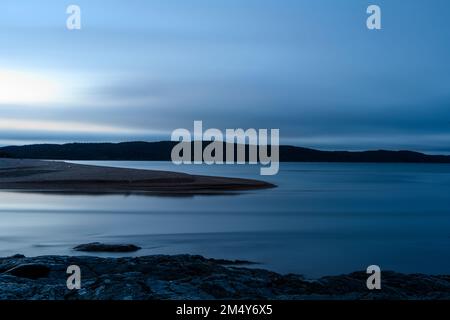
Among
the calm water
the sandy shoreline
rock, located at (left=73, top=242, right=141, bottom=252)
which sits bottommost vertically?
the calm water

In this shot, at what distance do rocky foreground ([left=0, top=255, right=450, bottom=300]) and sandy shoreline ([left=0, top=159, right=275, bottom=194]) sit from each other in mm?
19812

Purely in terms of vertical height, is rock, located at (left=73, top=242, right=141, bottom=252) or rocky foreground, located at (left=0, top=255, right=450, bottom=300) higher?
rocky foreground, located at (left=0, top=255, right=450, bottom=300)

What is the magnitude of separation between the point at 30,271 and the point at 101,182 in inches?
953

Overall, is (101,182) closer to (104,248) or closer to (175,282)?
(104,248)

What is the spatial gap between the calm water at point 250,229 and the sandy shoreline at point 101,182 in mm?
3266

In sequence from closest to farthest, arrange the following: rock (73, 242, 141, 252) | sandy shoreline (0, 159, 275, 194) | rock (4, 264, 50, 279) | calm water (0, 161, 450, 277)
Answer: rock (4, 264, 50, 279) < rock (73, 242, 141, 252) < calm water (0, 161, 450, 277) < sandy shoreline (0, 159, 275, 194)

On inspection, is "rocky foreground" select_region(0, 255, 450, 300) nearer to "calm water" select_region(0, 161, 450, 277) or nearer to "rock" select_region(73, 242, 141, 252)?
"rock" select_region(73, 242, 141, 252)

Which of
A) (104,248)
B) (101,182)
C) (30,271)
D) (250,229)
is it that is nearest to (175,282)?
(30,271)

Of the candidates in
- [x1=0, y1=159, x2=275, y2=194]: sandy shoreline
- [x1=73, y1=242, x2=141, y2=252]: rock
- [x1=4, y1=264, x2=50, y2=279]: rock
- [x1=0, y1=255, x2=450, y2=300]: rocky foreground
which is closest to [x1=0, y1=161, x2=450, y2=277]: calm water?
[x1=73, y1=242, x2=141, y2=252]: rock

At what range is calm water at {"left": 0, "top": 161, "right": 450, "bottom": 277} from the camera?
1337 cm

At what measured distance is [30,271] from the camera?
348 inches
